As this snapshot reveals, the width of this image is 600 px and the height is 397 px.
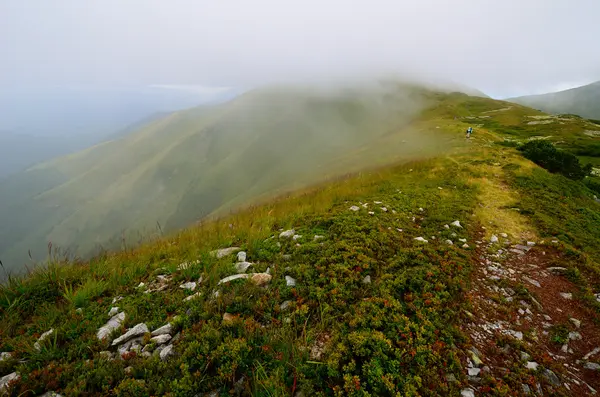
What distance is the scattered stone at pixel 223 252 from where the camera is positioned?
25.3 ft

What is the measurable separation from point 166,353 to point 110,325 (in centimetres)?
174

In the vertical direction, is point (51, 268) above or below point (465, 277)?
below

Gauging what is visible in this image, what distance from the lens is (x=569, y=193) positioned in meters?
15.0

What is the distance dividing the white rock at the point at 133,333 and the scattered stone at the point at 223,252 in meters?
2.76

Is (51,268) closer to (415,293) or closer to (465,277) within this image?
(415,293)

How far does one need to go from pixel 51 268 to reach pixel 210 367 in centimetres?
608

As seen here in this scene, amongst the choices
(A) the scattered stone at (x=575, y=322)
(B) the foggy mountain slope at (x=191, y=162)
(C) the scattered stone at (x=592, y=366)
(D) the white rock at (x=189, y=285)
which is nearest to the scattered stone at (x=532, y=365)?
(C) the scattered stone at (x=592, y=366)

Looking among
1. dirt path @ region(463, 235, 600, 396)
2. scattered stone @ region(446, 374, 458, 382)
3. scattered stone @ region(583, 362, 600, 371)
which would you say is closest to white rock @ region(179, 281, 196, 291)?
scattered stone @ region(446, 374, 458, 382)

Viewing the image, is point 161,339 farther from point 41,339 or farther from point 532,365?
point 532,365

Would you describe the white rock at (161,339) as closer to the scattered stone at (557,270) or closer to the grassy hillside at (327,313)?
the grassy hillside at (327,313)

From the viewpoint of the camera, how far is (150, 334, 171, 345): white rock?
4.65m

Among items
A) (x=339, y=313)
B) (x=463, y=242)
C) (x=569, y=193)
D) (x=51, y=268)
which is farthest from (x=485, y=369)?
(x=569, y=193)

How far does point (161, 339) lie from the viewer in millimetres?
4684

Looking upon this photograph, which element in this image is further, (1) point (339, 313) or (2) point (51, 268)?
(2) point (51, 268)
